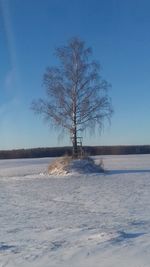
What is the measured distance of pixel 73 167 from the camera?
26.7 m

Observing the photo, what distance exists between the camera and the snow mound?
26.5 m

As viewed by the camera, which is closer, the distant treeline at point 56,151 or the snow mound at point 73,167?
the snow mound at point 73,167

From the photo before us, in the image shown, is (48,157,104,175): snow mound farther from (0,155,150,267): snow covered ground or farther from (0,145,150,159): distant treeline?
(0,145,150,159): distant treeline

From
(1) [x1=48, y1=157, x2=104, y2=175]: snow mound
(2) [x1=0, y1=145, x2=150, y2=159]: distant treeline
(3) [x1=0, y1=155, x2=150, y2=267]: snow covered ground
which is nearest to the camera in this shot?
(3) [x1=0, y1=155, x2=150, y2=267]: snow covered ground

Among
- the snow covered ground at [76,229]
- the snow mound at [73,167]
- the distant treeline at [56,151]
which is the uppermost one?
the distant treeline at [56,151]

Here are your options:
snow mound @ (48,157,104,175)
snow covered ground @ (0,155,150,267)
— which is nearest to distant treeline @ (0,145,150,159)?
snow mound @ (48,157,104,175)

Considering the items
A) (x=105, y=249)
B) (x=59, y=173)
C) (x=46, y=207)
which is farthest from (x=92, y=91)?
(x=105, y=249)

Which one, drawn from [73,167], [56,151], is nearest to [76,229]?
[73,167]

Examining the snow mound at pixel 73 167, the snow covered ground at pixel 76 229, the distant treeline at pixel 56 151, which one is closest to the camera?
the snow covered ground at pixel 76 229

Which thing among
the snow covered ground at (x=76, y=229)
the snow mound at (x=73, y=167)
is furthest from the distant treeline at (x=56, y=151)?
the snow covered ground at (x=76, y=229)

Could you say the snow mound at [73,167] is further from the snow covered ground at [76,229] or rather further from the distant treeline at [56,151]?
the distant treeline at [56,151]

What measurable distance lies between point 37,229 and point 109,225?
1.52m

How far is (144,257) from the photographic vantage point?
6.64m

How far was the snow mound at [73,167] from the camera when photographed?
2652 centimetres
